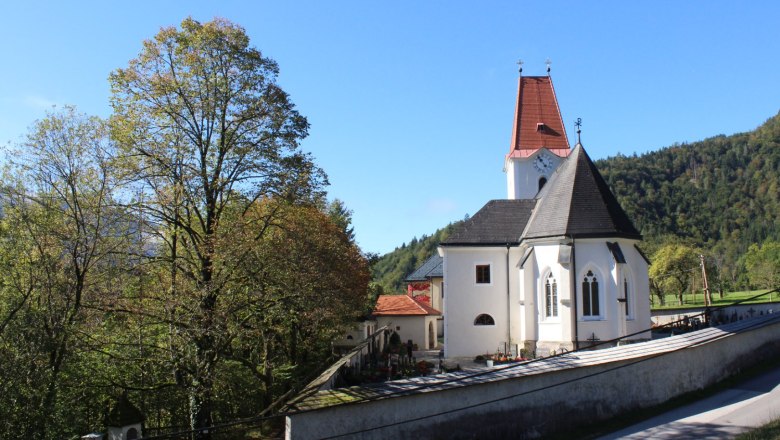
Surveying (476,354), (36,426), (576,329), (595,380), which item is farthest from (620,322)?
(36,426)

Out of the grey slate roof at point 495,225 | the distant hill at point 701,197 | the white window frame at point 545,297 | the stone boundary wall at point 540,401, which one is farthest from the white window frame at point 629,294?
the distant hill at point 701,197

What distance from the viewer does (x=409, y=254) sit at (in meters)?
144

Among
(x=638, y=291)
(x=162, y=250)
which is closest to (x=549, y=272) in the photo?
(x=638, y=291)

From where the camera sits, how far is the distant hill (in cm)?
12606

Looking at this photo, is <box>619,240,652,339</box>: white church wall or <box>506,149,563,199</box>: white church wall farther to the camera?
<box>506,149,563,199</box>: white church wall

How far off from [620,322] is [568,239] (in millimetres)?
3943

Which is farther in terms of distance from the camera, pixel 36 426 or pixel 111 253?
pixel 111 253

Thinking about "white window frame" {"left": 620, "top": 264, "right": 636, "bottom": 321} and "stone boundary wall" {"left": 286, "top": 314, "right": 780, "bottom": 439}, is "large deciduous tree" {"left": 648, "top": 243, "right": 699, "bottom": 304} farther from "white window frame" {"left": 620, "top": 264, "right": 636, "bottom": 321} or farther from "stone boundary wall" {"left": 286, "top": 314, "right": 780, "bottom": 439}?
"stone boundary wall" {"left": 286, "top": 314, "right": 780, "bottom": 439}

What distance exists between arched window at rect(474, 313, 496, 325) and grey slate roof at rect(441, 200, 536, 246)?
11.3ft

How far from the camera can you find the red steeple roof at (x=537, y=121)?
35.9 meters

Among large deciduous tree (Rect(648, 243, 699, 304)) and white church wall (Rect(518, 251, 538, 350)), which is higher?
large deciduous tree (Rect(648, 243, 699, 304))

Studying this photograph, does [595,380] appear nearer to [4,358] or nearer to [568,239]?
[568,239]

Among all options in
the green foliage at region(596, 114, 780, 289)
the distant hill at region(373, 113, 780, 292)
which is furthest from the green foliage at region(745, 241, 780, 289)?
the distant hill at region(373, 113, 780, 292)

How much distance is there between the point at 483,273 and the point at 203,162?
16654 mm
